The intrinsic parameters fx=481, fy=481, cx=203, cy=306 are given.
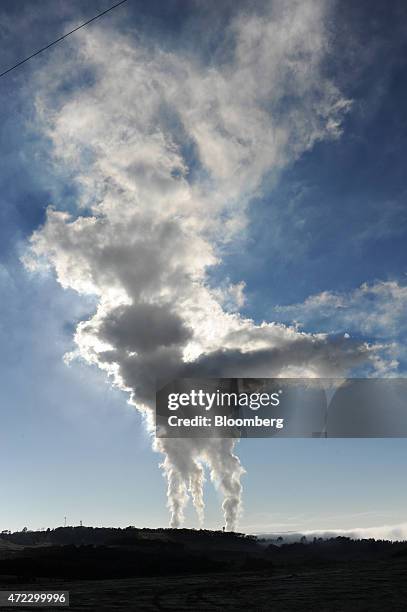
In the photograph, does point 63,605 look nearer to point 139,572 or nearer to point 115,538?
point 139,572

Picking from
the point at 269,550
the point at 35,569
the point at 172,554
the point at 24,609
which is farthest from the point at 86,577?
the point at 269,550

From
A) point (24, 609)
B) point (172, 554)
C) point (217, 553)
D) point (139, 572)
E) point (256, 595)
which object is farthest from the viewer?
point (217, 553)

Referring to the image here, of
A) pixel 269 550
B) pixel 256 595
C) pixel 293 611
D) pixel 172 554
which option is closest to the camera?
pixel 293 611

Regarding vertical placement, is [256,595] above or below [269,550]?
above

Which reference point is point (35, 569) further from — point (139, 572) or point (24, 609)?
point (24, 609)

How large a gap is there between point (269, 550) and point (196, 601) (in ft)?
489

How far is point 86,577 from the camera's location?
95688 millimetres

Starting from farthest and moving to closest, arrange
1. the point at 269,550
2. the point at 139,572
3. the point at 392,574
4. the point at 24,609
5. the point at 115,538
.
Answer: the point at 269,550
the point at 115,538
the point at 139,572
the point at 392,574
the point at 24,609

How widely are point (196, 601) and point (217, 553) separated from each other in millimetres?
121136

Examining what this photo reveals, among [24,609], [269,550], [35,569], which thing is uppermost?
[24,609]

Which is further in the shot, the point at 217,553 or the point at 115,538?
the point at 115,538

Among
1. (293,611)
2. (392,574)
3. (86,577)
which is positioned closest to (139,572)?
(86,577)

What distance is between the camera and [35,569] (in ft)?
308

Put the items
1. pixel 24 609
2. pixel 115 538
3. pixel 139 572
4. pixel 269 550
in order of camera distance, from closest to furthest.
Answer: pixel 24 609 < pixel 139 572 < pixel 115 538 < pixel 269 550
